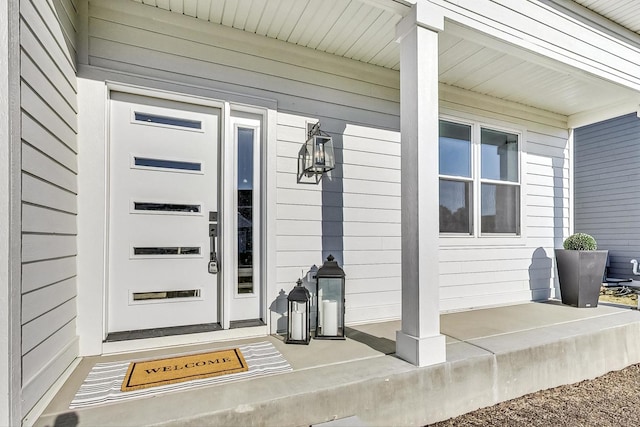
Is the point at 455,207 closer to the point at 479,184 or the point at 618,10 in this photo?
the point at 479,184

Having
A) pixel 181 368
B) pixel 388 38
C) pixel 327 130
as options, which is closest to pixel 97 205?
pixel 181 368

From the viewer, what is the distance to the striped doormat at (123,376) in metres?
1.76

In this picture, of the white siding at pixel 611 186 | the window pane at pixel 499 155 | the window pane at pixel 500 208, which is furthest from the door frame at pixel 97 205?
the white siding at pixel 611 186

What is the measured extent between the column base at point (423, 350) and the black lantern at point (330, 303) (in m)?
0.60

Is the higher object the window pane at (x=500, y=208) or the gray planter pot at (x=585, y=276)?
the window pane at (x=500, y=208)

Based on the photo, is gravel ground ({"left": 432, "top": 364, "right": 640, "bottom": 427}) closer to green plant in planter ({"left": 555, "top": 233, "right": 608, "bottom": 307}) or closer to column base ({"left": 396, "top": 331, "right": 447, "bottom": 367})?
column base ({"left": 396, "top": 331, "right": 447, "bottom": 367})

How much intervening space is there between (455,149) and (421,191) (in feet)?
6.56

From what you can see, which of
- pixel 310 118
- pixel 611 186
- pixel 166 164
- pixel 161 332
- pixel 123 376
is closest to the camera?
pixel 123 376

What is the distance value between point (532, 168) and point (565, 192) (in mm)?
770

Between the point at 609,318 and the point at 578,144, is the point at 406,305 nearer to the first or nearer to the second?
the point at 609,318

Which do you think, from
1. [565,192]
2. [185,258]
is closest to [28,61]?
[185,258]

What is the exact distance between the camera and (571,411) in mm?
2320

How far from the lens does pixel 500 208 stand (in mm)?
4254

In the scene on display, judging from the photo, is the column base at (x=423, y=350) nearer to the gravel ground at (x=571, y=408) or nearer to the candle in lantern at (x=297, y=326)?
the gravel ground at (x=571, y=408)
